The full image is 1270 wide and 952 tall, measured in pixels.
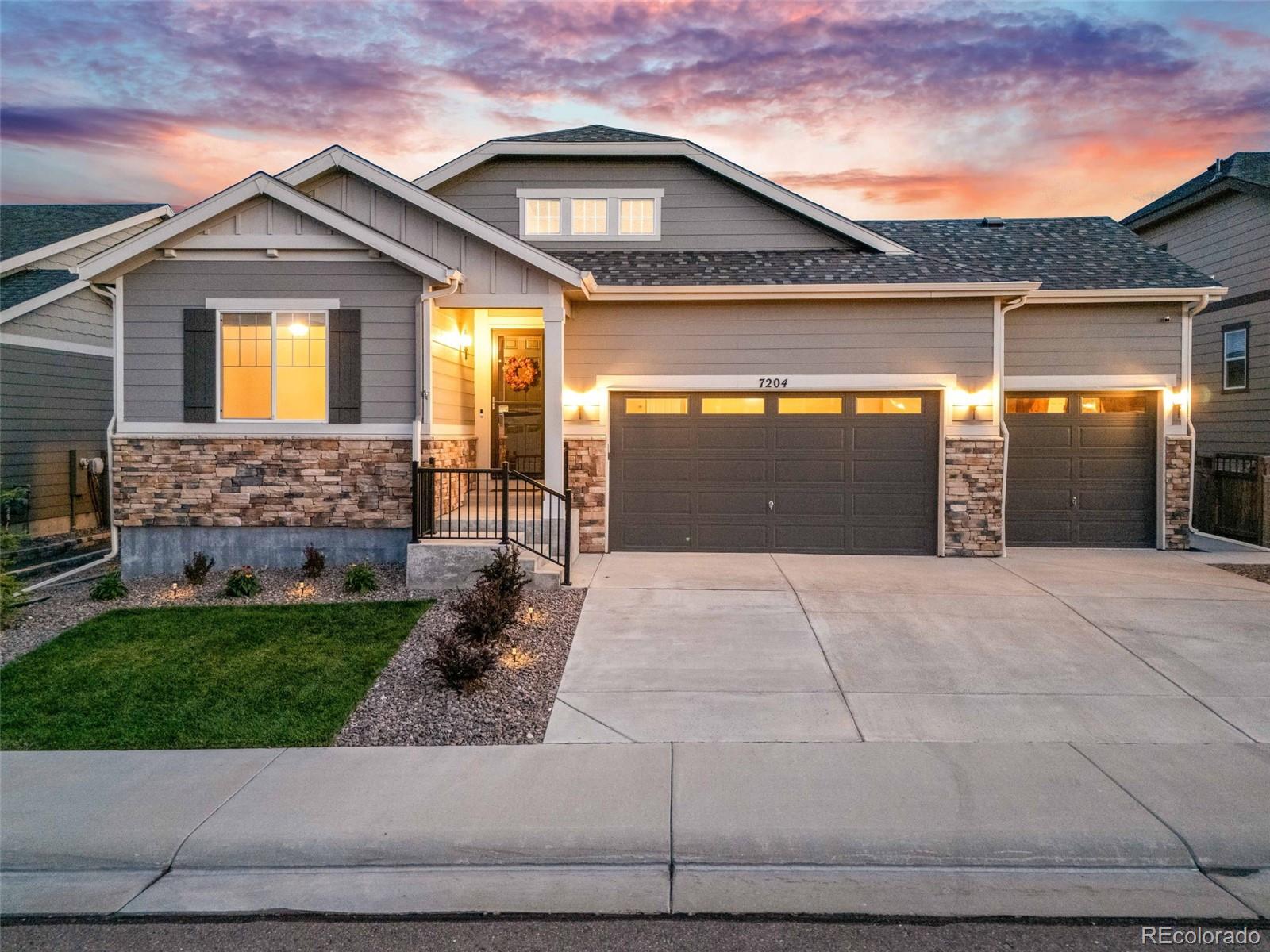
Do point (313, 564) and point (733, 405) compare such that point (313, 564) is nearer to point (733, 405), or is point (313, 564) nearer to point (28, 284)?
point (733, 405)

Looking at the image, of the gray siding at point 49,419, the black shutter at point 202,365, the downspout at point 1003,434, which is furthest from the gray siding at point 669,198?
the gray siding at point 49,419

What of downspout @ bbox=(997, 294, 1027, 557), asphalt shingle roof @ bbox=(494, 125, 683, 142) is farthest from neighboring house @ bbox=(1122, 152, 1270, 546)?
asphalt shingle roof @ bbox=(494, 125, 683, 142)

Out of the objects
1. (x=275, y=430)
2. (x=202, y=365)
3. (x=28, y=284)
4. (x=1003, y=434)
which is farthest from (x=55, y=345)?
(x=1003, y=434)

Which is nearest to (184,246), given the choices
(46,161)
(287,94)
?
(287,94)

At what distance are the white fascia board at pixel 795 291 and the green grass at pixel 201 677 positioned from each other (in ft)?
17.5

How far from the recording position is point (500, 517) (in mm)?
10523

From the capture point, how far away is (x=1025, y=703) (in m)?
5.88

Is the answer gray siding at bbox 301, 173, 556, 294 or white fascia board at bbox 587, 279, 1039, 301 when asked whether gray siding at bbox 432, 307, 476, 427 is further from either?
white fascia board at bbox 587, 279, 1039, 301

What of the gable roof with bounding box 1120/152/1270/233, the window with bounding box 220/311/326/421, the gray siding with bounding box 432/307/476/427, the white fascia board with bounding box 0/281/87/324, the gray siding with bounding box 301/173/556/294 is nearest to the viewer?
the window with bounding box 220/311/326/421

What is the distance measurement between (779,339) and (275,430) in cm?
701

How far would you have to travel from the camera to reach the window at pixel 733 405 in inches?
456

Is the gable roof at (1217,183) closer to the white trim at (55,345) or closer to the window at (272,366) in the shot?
the window at (272,366)

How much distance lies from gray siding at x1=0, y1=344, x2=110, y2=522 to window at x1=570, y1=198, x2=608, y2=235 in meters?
9.76

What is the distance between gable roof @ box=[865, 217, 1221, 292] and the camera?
1195 cm
